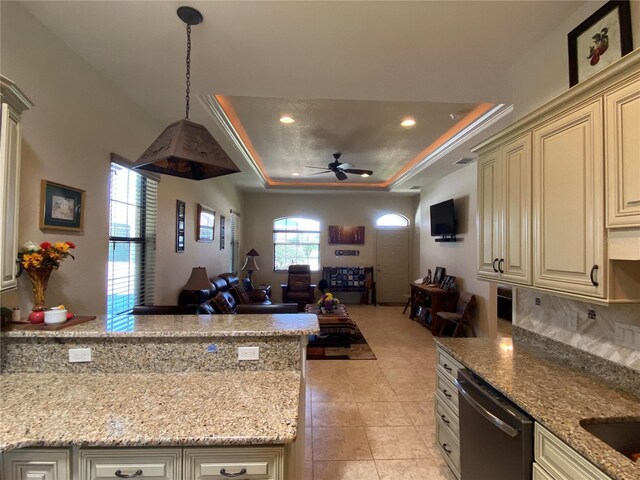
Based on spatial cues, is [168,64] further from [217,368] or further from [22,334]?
[217,368]

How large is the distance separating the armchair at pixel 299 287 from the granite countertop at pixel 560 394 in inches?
201

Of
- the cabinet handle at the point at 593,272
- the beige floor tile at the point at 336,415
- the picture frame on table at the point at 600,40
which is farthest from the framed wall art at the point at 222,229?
the cabinet handle at the point at 593,272

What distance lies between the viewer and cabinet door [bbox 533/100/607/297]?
132 cm

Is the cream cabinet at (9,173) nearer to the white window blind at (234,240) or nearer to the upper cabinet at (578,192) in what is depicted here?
the upper cabinet at (578,192)

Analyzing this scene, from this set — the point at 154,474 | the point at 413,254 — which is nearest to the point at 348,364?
the point at 154,474

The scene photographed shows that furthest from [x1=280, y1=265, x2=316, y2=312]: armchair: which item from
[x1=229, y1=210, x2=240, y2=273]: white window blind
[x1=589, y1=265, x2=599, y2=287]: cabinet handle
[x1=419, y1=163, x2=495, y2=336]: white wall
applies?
[x1=589, y1=265, x2=599, y2=287]: cabinet handle

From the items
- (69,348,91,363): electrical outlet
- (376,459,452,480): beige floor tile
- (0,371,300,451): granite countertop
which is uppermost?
(69,348,91,363): electrical outlet

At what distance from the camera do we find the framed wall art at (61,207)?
1.86m

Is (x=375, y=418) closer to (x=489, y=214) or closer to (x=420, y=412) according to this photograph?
(x=420, y=412)

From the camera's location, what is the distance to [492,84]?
8.05ft

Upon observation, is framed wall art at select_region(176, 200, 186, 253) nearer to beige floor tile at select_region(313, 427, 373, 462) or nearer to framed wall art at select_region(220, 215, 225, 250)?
framed wall art at select_region(220, 215, 225, 250)

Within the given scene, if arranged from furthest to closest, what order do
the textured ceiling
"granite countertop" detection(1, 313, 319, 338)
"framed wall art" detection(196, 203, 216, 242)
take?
"framed wall art" detection(196, 203, 216, 242)
the textured ceiling
"granite countertop" detection(1, 313, 319, 338)

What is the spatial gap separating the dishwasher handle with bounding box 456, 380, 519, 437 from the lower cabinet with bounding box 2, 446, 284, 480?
956 millimetres

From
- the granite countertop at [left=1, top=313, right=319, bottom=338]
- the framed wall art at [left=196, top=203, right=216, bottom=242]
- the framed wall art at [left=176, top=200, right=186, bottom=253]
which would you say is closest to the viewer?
the granite countertop at [left=1, top=313, right=319, bottom=338]
